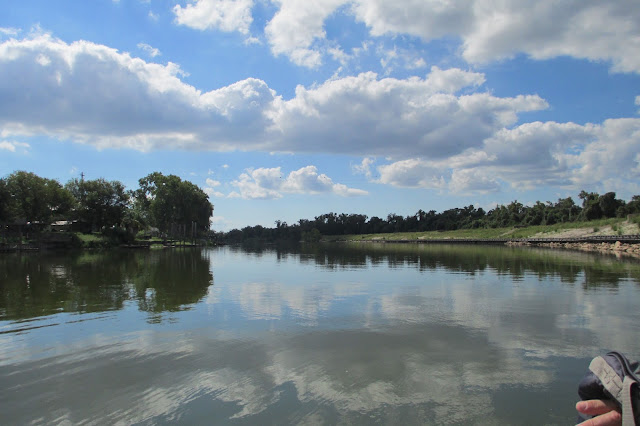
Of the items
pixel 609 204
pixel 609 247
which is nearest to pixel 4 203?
pixel 609 247

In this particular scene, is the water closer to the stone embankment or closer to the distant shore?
the stone embankment

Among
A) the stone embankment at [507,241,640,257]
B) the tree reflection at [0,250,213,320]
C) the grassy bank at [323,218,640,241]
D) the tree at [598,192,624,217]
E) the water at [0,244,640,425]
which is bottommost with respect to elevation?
the stone embankment at [507,241,640,257]

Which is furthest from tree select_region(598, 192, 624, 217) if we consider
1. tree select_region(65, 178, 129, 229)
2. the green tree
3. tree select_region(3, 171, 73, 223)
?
the green tree

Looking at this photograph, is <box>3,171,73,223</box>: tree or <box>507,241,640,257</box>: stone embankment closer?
<box>507,241,640,257</box>: stone embankment

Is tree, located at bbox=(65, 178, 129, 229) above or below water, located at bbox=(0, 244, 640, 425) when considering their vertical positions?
above

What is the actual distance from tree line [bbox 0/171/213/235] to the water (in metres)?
58.4

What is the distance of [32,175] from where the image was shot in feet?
232

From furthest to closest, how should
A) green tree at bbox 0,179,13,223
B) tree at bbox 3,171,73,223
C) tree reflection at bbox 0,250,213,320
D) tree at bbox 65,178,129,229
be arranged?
tree at bbox 65,178,129,229
tree at bbox 3,171,73,223
green tree at bbox 0,179,13,223
tree reflection at bbox 0,250,213,320

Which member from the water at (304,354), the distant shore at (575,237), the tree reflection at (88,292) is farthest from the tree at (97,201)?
the distant shore at (575,237)

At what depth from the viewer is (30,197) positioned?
2746 inches

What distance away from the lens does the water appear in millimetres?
7910

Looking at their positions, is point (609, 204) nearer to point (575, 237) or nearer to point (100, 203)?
point (575, 237)

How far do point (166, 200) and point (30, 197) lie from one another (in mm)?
40665

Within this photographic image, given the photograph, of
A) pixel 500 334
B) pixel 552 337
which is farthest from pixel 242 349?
pixel 552 337
